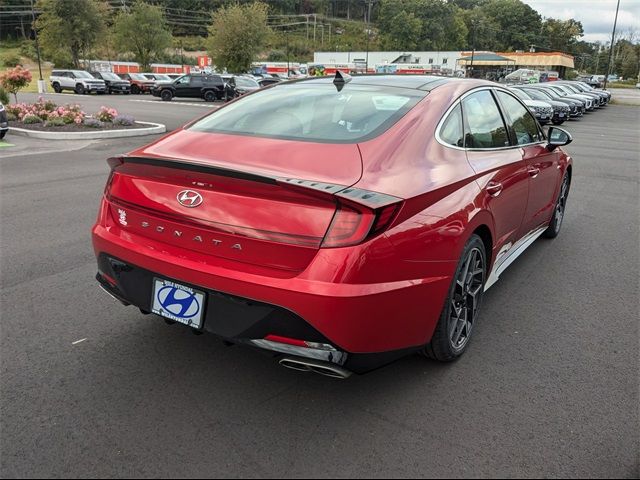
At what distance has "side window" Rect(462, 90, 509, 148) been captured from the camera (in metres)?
3.38

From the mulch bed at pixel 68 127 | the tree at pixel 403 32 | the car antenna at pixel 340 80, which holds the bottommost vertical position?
the mulch bed at pixel 68 127

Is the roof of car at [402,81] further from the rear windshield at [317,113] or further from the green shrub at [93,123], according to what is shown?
the green shrub at [93,123]

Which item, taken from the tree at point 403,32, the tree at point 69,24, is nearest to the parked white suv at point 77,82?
the tree at point 69,24

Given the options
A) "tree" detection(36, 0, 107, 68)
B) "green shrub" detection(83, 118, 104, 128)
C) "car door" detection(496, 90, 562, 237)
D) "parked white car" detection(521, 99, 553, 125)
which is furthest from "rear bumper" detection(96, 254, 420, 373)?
"tree" detection(36, 0, 107, 68)

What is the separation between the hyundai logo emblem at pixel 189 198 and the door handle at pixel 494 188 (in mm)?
1746

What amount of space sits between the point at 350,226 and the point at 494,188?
1.44 metres

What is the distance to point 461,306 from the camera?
3.15m

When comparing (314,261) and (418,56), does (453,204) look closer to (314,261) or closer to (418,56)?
(314,261)

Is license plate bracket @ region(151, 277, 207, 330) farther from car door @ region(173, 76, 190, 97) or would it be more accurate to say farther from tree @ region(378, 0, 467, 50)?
tree @ region(378, 0, 467, 50)

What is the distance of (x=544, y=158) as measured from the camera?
4531 mm

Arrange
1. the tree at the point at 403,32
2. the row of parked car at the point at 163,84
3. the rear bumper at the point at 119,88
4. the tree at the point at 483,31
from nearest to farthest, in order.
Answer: the row of parked car at the point at 163,84 → the rear bumper at the point at 119,88 → the tree at the point at 403,32 → the tree at the point at 483,31

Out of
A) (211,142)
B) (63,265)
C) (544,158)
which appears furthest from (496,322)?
(63,265)

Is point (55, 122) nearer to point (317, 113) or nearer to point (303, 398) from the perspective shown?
point (317, 113)

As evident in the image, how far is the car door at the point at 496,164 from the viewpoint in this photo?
3283 millimetres
